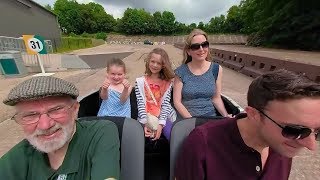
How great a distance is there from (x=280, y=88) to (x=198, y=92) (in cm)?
210

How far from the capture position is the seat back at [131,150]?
2.35 m

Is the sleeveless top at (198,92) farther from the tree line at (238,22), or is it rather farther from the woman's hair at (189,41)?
the tree line at (238,22)

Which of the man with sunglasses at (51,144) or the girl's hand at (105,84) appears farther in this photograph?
the girl's hand at (105,84)

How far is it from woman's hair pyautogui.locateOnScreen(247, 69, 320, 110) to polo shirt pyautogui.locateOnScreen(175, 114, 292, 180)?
0.90 feet

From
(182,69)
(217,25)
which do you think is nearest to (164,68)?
(182,69)

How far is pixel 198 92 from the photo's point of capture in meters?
3.70

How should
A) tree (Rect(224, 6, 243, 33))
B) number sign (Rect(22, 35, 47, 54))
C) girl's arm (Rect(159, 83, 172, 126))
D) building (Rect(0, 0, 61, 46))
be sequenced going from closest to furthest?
1. girl's arm (Rect(159, 83, 172, 126))
2. number sign (Rect(22, 35, 47, 54))
3. building (Rect(0, 0, 61, 46))
4. tree (Rect(224, 6, 243, 33))

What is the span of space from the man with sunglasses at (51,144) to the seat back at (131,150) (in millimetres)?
267

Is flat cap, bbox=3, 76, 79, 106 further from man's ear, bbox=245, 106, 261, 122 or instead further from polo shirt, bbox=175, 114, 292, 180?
man's ear, bbox=245, 106, 261, 122

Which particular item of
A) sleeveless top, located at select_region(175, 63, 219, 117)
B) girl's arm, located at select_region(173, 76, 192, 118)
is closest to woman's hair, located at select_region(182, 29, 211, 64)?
sleeveless top, located at select_region(175, 63, 219, 117)

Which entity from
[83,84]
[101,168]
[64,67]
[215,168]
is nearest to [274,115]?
[215,168]

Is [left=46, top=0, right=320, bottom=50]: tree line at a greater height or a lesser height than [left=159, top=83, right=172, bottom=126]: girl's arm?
lesser

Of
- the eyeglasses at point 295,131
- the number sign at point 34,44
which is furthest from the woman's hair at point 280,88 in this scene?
the number sign at point 34,44

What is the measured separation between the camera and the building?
119 feet
